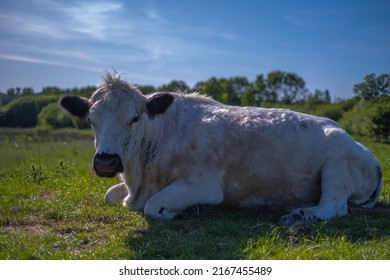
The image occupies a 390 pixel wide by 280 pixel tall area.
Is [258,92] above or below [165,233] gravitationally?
above

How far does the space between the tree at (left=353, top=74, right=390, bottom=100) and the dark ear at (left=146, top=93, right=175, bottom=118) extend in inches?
128

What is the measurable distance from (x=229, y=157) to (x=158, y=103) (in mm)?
1377

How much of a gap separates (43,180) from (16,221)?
10.0ft

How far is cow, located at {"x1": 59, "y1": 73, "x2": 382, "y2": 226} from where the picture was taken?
650 cm

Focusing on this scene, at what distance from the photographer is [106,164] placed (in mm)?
5789

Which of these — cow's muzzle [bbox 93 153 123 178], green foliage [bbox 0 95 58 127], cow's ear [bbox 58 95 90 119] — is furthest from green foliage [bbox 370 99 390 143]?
green foliage [bbox 0 95 58 127]

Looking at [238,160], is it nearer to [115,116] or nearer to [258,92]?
[115,116]

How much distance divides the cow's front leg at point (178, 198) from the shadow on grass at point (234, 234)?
15 centimetres

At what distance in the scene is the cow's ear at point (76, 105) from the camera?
22.5 ft

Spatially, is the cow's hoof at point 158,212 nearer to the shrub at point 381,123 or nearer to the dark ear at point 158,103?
the dark ear at point 158,103

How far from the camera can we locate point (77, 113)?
691 centimetres

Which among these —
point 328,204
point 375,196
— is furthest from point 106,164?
point 375,196
